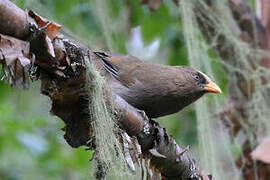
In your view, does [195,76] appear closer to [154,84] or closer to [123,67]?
[154,84]

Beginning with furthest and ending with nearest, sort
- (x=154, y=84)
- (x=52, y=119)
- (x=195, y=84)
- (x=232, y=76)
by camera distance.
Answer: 1. (x=232, y=76)
2. (x=52, y=119)
3. (x=195, y=84)
4. (x=154, y=84)

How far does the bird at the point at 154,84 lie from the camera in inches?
120

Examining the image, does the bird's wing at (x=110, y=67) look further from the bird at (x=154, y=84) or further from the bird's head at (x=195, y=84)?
the bird's head at (x=195, y=84)

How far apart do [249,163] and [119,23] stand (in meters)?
1.44

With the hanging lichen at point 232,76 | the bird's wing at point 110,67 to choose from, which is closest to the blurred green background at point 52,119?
the hanging lichen at point 232,76

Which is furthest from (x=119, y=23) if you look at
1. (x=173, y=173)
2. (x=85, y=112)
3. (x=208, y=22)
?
(x=85, y=112)

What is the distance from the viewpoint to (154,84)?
3.16 metres

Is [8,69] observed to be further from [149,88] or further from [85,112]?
[149,88]

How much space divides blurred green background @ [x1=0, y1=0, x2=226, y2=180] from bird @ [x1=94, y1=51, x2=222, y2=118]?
2.35 ft

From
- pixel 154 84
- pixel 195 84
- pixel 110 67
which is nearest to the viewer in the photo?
pixel 110 67

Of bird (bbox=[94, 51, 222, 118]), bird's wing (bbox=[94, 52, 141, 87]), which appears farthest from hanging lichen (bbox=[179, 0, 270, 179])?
bird's wing (bbox=[94, 52, 141, 87])

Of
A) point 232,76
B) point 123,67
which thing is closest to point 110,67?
point 123,67

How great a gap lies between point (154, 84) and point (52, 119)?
3.68 ft

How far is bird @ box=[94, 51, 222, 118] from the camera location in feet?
10.0
